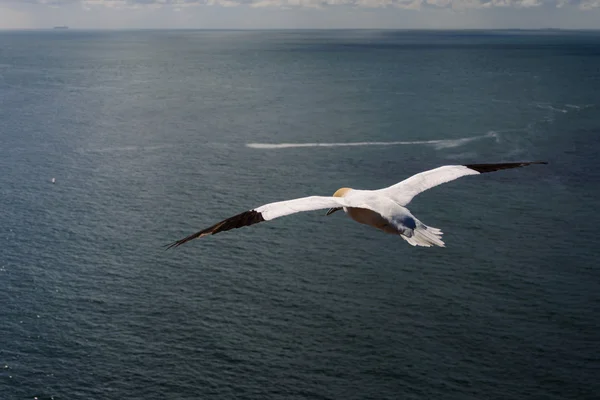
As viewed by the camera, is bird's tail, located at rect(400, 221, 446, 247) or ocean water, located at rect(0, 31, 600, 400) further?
ocean water, located at rect(0, 31, 600, 400)

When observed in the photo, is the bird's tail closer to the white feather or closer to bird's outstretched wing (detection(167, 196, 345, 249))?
the white feather

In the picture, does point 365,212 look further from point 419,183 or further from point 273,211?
point 419,183

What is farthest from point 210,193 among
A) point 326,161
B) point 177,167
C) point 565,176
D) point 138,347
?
point 565,176

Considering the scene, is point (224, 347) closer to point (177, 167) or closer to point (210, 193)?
point (210, 193)

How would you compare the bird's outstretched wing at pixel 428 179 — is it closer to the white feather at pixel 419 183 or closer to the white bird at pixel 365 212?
the white feather at pixel 419 183

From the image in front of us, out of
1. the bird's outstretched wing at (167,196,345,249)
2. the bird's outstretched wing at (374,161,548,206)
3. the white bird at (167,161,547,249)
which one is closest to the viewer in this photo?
the bird's outstretched wing at (167,196,345,249)

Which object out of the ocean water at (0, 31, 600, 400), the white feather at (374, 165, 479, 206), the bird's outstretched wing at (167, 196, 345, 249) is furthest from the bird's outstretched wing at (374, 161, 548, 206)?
the ocean water at (0, 31, 600, 400)

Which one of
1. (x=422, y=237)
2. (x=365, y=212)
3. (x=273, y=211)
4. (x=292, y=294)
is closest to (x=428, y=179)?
(x=422, y=237)

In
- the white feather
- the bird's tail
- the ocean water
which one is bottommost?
the ocean water
